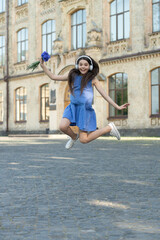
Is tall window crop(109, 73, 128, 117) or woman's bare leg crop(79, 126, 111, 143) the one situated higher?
tall window crop(109, 73, 128, 117)

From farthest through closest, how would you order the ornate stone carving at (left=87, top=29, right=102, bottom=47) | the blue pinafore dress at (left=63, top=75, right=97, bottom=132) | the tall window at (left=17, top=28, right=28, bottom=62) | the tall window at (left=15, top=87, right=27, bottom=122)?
the tall window at (left=17, top=28, right=28, bottom=62) < the tall window at (left=15, top=87, right=27, bottom=122) < the ornate stone carving at (left=87, top=29, right=102, bottom=47) < the blue pinafore dress at (left=63, top=75, right=97, bottom=132)

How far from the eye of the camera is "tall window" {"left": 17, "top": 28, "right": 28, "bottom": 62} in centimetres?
3512

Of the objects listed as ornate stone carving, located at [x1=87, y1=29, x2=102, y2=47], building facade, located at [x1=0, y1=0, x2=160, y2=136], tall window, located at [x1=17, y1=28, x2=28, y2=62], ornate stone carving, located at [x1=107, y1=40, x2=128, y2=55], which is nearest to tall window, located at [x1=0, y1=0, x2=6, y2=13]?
building facade, located at [x1=0, y1=0, x2=160, y2=136]

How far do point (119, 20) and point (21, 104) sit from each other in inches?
462

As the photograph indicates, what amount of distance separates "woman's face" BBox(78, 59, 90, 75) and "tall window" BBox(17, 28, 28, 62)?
2943 cm

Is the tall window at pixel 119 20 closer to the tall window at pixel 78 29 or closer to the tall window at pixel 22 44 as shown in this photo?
the tall window at pixel 78 29

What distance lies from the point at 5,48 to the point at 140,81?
15.7m

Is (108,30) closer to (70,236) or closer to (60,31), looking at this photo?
(60,31)

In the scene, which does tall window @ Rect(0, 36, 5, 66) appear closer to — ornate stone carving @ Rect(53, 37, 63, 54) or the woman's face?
ornate stone carving @ Rect(53, 37, 63, 54)

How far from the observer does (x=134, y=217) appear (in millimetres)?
4430

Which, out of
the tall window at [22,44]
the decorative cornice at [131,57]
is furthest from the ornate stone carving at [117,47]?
the tall window at [22,44]

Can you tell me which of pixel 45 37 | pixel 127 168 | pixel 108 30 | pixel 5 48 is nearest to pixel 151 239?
pixel 127 168

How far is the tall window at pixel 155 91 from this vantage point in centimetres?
2477

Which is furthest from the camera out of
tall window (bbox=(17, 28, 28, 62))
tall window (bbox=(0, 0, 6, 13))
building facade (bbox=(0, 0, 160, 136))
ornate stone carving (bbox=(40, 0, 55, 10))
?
tall window (bbox=(0, 0, 6, 13))
